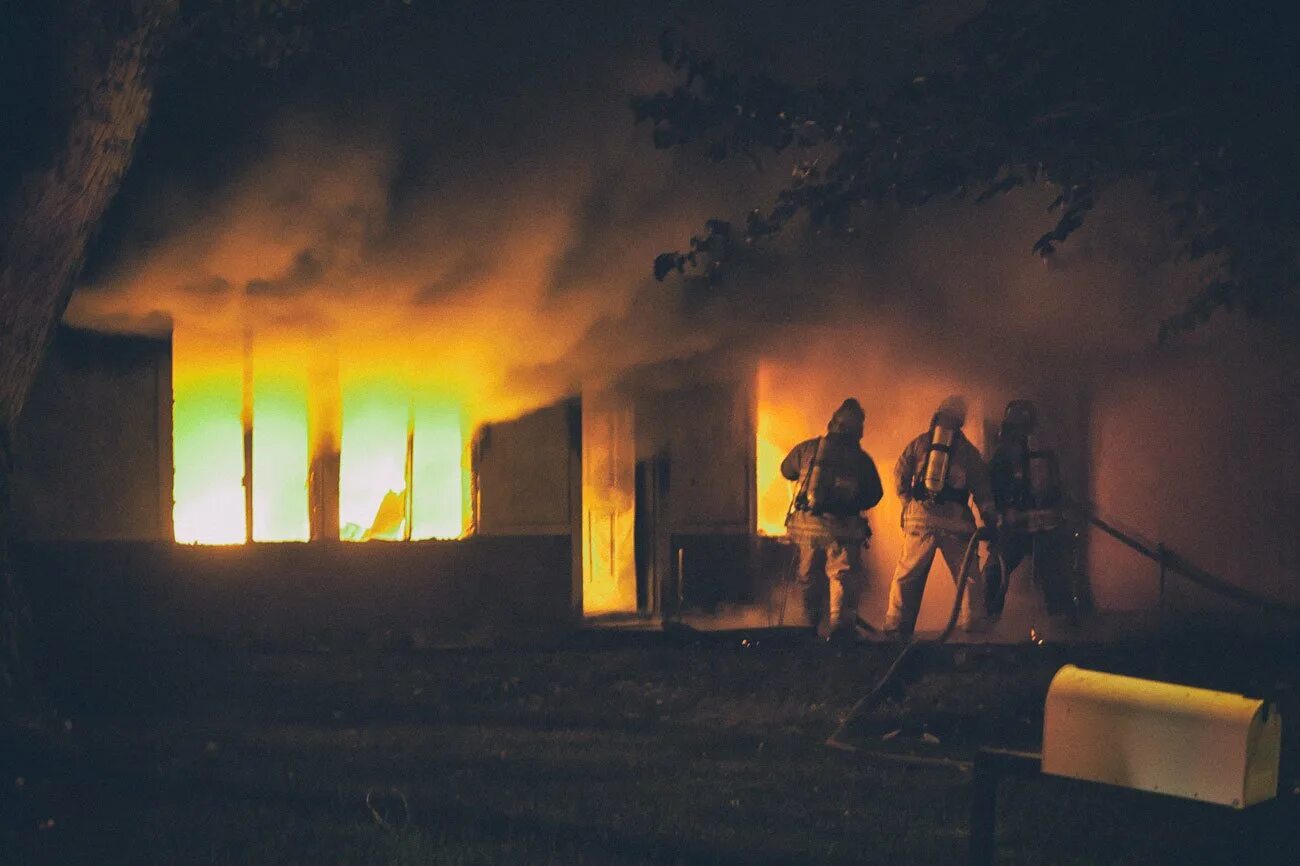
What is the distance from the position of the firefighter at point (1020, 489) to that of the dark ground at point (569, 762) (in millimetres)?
2365

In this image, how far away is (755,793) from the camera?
691 centimetres

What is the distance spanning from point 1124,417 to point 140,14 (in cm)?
1199

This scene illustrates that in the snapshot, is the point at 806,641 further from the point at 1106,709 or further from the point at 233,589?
the point at 1106,709

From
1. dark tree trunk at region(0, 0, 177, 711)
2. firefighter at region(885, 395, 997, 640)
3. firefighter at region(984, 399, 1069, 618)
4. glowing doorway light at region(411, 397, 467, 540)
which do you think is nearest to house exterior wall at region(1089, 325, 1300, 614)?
firefighter at region(984, 399, 1069, 618)

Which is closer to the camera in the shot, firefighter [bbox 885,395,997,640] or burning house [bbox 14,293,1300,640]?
burning house [bbox 14,293,1300,640]

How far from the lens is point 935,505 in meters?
12.4

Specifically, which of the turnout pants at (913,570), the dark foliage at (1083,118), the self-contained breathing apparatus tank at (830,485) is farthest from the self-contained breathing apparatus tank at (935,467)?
the dark foliage at (1083,118)

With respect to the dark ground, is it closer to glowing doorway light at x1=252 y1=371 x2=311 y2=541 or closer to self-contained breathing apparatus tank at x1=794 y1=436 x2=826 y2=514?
glowing doorway light at x1=252 y1=371 x2=311 y2=541

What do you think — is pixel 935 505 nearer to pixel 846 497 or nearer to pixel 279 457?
pixel 846 497

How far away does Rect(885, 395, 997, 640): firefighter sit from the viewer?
12391 mm

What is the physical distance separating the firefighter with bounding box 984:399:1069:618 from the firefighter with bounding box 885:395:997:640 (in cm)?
82

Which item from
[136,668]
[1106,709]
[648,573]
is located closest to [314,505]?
[136,668]

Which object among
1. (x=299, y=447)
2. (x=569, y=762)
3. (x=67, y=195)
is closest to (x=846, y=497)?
(x=299, y=447)

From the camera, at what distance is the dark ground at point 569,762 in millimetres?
5934
